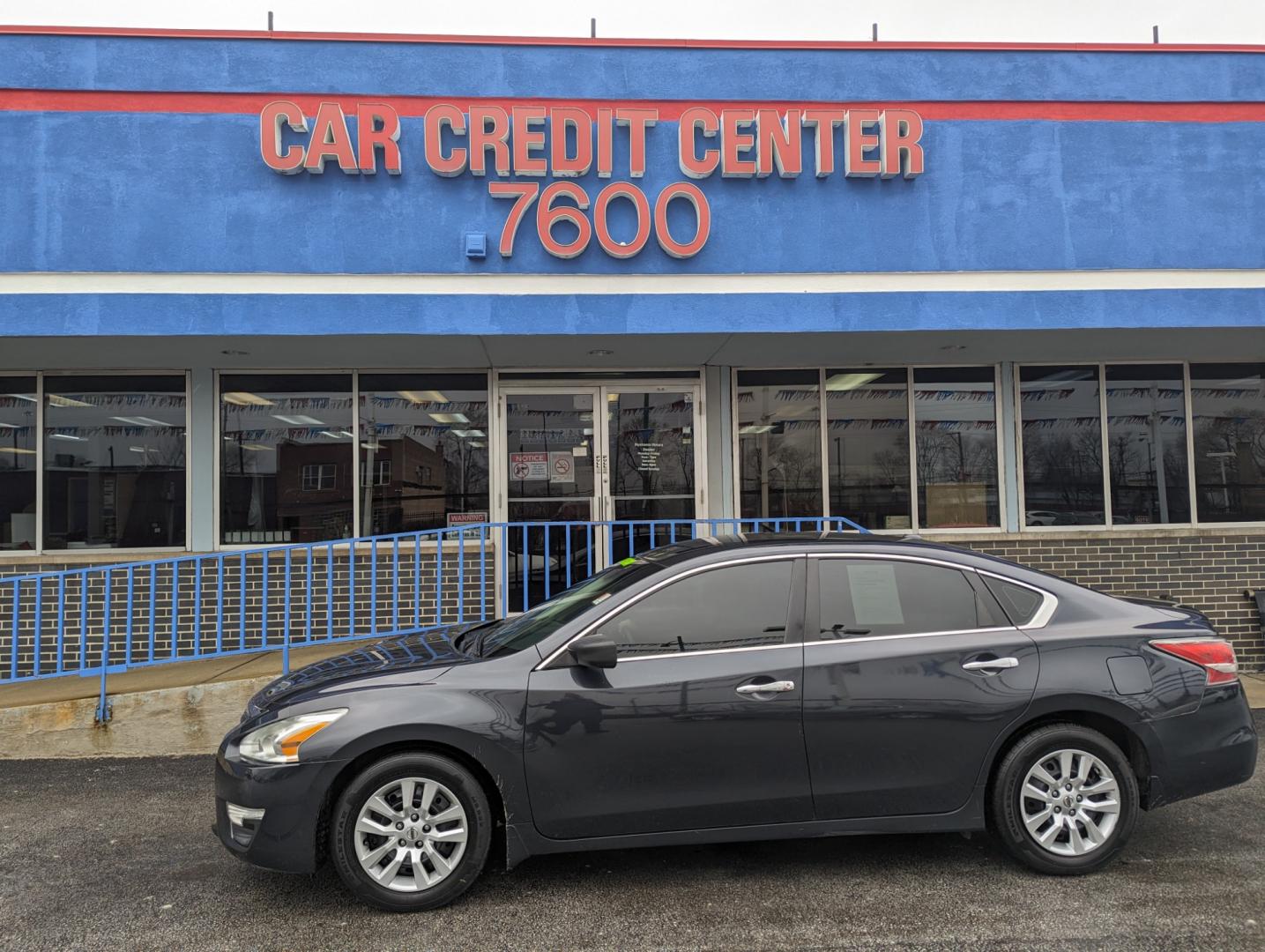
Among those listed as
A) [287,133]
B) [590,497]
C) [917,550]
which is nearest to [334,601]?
[590,497]

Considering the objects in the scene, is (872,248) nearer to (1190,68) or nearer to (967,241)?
(967,241)

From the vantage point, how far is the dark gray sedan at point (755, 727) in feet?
12.6

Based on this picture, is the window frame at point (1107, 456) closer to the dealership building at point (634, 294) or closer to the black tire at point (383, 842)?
the dealership building at point (634, 294)

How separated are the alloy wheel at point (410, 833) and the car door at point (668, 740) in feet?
1.20

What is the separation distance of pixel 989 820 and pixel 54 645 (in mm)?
8172

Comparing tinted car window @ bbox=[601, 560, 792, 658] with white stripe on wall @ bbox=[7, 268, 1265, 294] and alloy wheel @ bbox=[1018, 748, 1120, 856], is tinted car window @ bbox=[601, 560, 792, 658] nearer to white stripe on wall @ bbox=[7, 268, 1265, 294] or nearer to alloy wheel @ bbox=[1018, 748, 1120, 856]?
alloy wheel @ bbox=[1018, 748, 1120, 856]

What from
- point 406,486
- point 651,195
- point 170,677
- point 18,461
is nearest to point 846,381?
point 651,195

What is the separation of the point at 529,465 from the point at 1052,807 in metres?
6.02

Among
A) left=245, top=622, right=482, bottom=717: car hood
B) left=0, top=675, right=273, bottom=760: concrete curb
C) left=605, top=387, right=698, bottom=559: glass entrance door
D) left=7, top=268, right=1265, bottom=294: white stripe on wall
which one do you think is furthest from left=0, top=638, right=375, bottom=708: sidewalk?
left=7, top=268, right=1265, bottom=294: white stripe on wall

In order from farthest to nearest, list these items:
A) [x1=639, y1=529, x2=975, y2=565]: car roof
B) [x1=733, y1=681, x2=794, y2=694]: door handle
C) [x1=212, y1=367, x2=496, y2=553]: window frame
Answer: [x1=212, y1=367, x2=496, y2=553]: window frame
[x1=639, y1=529, x2=975, y2=565]: car roof
[x1=733, y1=681, x2=794, y2=694]: door handle

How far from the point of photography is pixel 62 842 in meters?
4.83

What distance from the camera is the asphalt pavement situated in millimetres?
3607

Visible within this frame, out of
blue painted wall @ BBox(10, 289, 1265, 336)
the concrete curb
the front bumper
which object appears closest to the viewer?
the front bumper

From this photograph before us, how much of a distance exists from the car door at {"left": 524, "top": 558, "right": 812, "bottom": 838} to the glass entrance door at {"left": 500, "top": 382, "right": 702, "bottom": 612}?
501 cm
